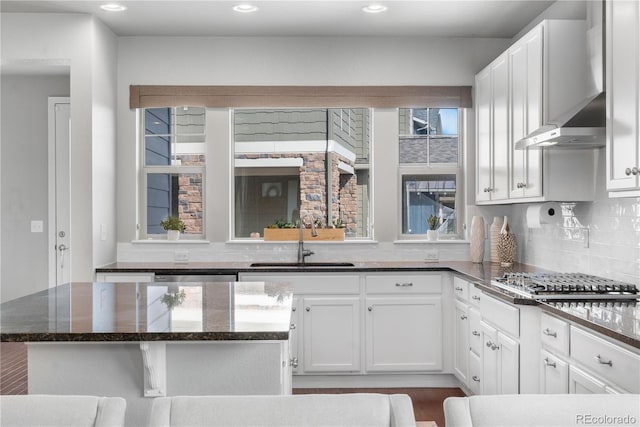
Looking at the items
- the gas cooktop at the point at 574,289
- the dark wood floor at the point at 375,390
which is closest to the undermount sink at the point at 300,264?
the dark wood floor at the point at 375,390

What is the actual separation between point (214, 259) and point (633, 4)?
11.5 ft

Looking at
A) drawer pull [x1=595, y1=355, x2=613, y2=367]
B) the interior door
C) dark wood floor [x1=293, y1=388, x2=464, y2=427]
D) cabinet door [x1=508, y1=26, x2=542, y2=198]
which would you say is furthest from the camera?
the interior door

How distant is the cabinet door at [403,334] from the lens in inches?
172

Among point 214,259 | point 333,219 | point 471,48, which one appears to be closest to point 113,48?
point 214,259

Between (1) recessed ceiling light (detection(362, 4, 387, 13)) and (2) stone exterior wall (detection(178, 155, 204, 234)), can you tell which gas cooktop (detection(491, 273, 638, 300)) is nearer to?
(1) recessed ceiling light (detection(362, 4, 387, 13))

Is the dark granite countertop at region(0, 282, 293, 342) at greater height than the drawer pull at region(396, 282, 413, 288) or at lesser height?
greater

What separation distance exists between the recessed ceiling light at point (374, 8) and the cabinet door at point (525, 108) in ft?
3.03

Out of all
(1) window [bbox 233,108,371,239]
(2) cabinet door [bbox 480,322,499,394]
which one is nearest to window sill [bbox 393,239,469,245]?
(1) window [bbox 233,108,371,239]

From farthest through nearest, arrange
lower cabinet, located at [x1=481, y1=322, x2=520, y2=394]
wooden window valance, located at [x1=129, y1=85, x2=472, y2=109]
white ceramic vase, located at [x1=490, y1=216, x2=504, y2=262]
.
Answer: wooden window valance, located at [x1=129, y1=85, x2=472, y2=109]
white ceramic vase, located at [x1=490, y1=216, x2=504, y2=262]
lower cabinet, located at [x1=481, y1=322, x2=520, y2=394]

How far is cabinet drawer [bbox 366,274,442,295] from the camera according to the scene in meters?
4.36

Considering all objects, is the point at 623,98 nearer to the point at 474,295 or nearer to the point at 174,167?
the point at 474,295

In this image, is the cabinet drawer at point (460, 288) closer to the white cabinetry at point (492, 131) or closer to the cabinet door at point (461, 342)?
the cabinet door at point (461, 342)

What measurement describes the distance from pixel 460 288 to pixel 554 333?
153 cm

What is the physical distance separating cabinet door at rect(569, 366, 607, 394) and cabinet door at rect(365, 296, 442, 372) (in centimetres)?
193
